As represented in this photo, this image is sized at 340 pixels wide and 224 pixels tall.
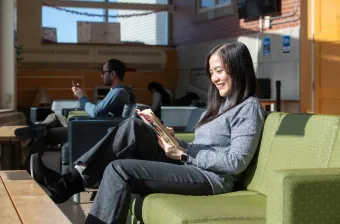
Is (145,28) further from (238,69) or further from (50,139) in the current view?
(238,69)

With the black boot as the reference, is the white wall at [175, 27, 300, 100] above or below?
above

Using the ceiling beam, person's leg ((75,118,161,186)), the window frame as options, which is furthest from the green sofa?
the ceiling beam

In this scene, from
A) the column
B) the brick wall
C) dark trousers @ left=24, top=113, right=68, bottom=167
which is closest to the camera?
dark trousers @ left=24, top=113, right=68, bottom=167

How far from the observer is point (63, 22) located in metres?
11.6

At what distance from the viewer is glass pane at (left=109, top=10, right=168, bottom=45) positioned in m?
12.1

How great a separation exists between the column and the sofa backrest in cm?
610

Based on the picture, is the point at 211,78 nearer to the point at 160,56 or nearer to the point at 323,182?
the point at 323,182

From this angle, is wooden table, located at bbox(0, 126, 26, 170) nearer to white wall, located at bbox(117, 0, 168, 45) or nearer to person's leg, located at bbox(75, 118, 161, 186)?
person's leg, located at bbox(75, 118, 161, 186)

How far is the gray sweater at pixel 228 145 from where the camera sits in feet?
8.73

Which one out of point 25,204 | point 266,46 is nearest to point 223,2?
point 266,46

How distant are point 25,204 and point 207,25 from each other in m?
8.82

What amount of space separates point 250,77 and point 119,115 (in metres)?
2.40

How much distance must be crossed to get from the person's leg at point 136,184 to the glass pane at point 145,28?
9.50 meters

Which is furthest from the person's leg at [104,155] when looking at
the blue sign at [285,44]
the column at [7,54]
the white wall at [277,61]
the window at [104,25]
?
the window at [104,25]
